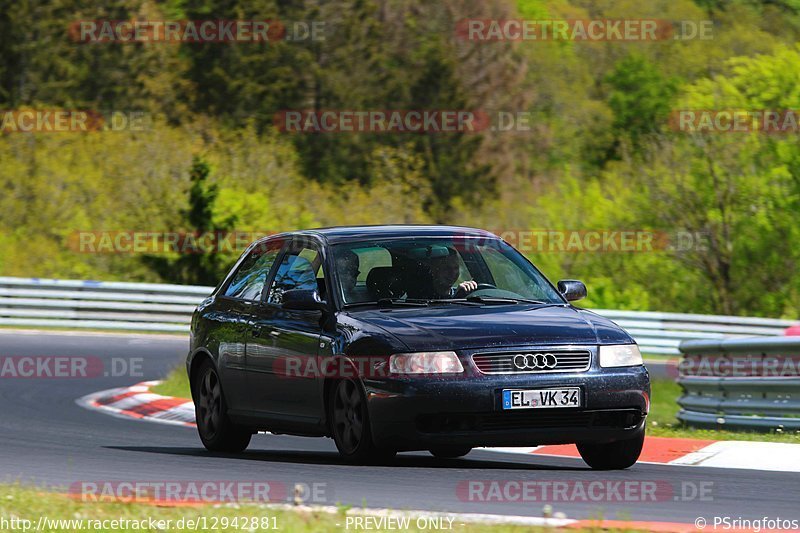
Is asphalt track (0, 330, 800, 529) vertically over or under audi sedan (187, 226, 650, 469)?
under

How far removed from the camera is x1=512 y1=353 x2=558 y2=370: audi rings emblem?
9602 millimetres

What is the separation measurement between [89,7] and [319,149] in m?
10.7

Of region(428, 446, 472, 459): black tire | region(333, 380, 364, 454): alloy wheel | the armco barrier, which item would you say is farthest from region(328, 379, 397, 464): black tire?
the armco barrier

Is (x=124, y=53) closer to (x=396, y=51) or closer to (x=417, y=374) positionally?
(x=396, y=51)

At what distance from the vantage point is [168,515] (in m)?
7.69

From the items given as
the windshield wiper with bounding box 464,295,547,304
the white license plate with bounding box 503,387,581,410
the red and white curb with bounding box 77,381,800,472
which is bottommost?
the red and white curb with bounding box 77,381,800,472

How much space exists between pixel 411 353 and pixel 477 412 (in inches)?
20.7

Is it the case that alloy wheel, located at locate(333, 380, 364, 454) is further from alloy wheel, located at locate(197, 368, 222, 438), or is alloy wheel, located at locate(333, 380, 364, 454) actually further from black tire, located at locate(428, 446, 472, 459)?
alloy wheel, located at locate(197, 368, 222, 438)

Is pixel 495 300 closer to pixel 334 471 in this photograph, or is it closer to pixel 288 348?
pixel 288 348

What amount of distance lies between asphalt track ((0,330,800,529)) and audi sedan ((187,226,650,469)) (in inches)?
9.7

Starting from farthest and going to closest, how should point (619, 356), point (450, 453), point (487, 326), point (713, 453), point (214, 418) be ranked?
1. point (214, 418)
2. point (450, 453)
3. point (713, 453)
4. point (619, 356)
5. point (487, 326)

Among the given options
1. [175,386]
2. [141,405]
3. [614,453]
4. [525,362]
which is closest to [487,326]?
[525,362]

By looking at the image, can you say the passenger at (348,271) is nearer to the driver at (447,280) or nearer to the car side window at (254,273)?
the driver at (447,280)

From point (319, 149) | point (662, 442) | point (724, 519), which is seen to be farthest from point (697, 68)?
point (724, 519)
